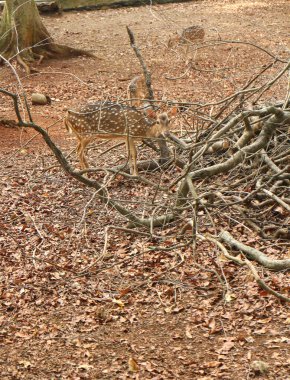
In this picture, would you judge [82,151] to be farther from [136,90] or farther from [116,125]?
[136,90]

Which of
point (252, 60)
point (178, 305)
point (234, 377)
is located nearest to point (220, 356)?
point (234, 377)

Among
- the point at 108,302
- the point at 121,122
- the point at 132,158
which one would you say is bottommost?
the point at 132,158

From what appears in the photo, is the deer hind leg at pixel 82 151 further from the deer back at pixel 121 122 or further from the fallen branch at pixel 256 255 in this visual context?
the fallen branch at pixel 256 255

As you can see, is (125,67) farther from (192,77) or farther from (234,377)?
(234,377)

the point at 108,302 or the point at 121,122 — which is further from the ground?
the point at 121,122

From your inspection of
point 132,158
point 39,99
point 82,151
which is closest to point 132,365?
point 132,158

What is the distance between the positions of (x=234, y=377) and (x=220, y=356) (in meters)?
0.27

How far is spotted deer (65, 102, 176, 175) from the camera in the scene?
897 centimetres

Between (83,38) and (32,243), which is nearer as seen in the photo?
(32,243)

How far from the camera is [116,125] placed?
360 inches

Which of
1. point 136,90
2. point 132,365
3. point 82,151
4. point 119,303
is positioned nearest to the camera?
point 132,365

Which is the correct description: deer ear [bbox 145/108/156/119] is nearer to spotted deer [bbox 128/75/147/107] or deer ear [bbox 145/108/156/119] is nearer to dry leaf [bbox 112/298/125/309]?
spotted deer [bbox 128/75/147/107]

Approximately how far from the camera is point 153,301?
6430 mm

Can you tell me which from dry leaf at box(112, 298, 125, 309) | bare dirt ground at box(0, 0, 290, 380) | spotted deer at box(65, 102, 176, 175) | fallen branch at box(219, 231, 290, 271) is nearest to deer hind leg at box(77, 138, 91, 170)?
spotted deer at box(65, 102, 176, 175)
